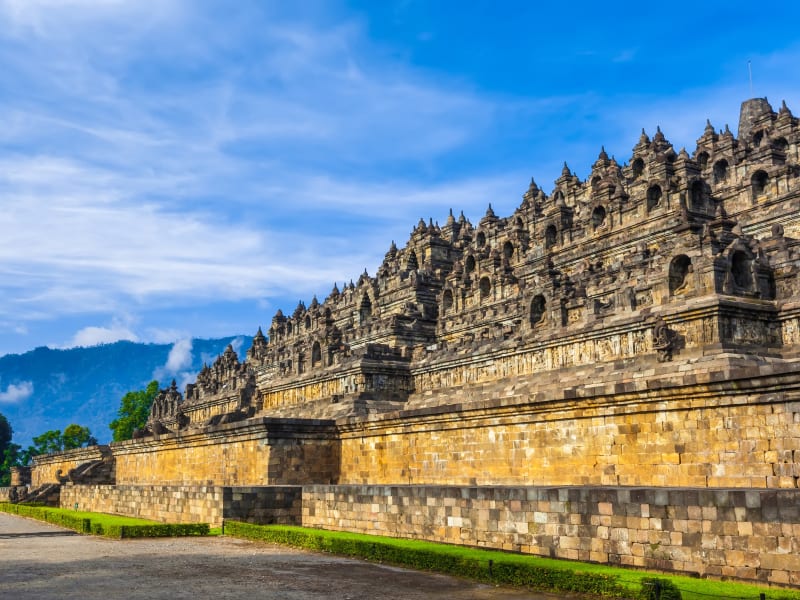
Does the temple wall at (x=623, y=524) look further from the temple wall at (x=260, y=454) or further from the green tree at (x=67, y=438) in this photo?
the green tree at (x=67, y=438)

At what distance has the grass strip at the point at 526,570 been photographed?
40.5 ft

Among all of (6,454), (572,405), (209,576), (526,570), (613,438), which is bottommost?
(209,576)

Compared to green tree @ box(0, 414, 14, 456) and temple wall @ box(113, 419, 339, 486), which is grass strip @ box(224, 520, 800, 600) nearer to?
temple wall @ box(113, 419, 339, 486)

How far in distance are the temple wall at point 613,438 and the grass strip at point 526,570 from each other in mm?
5174

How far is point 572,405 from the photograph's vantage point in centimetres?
2259

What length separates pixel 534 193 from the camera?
70312 millimetres

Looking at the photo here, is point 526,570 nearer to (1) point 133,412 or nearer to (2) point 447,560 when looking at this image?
(2) point 447,560

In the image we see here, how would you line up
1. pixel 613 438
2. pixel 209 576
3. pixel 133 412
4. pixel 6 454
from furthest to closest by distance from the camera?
1. pixel 6 454
2. pixel 133 412
3. pixel 613 438
4. pixel 209 576

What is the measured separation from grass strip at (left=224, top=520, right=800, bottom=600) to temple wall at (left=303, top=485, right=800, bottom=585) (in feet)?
1.09

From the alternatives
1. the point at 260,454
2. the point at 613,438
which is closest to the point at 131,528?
the point at 260,454

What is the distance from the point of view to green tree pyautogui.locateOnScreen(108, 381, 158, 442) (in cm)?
9356

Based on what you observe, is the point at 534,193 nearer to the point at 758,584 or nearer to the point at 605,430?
the point at 605,430

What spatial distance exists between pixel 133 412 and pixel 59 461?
33.8 m

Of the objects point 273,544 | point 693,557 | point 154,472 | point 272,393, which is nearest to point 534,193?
point 272,393
